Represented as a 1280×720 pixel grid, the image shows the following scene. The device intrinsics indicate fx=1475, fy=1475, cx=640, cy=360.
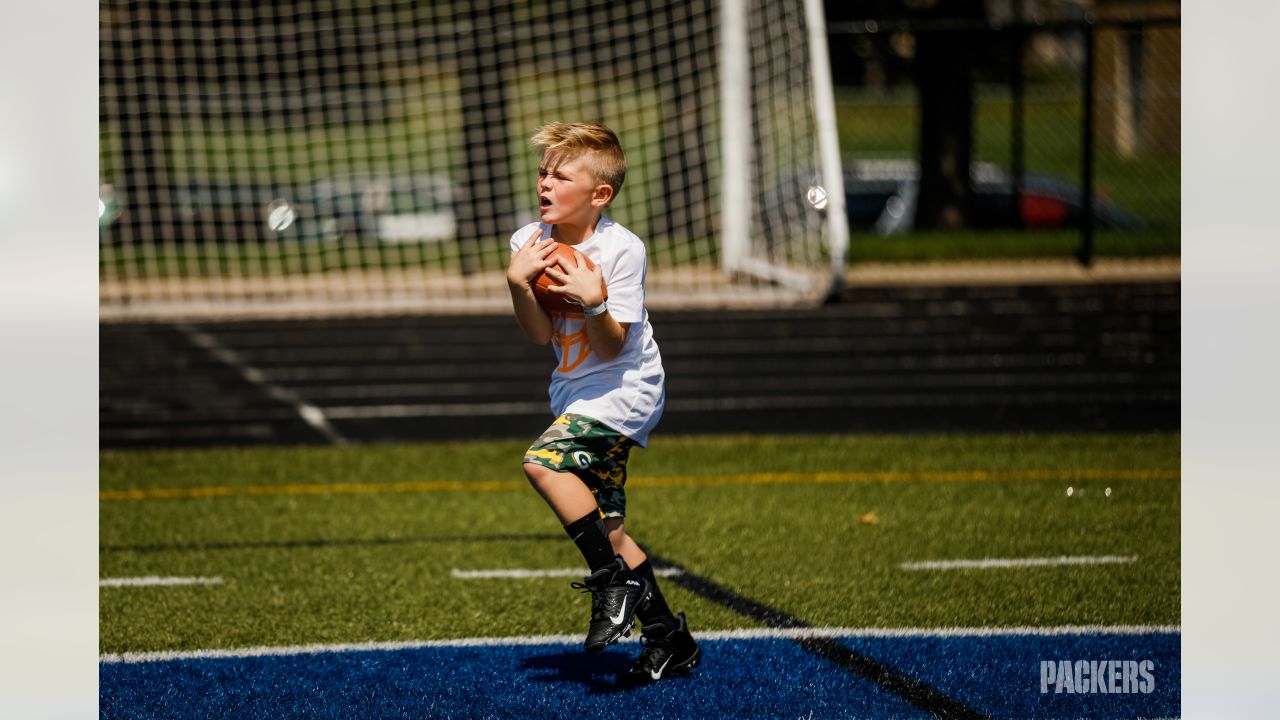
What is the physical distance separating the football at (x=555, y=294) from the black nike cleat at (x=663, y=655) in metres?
0.95

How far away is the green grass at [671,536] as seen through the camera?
4910mm

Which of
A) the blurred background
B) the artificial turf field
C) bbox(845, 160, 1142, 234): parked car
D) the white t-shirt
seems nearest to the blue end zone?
the artificial turf field

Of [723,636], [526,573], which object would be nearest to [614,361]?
[723,636]

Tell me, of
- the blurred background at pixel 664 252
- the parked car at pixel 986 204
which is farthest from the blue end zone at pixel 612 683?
the parked car at pixel 986 204

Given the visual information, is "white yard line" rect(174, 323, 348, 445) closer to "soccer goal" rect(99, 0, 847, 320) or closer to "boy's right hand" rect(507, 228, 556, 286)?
"soccer goal" rect(99, 0, 847, 320)

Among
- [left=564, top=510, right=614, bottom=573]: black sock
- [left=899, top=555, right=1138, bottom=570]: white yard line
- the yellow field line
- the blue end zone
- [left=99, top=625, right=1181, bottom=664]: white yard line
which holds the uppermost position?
[left=564, top=510, right=614, bottom=573]: black sock

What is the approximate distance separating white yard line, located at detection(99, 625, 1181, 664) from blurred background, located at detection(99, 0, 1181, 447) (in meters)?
1.52

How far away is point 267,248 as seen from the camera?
18.2m

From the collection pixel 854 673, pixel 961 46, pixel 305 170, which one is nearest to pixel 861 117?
pixel 305 170

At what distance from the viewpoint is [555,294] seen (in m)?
3.89

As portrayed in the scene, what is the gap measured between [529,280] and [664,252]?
1019 centimetres

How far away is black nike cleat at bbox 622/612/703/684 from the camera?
4.16m
